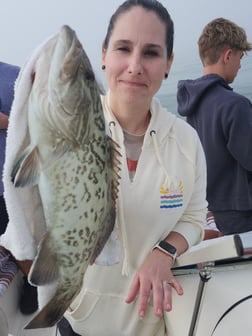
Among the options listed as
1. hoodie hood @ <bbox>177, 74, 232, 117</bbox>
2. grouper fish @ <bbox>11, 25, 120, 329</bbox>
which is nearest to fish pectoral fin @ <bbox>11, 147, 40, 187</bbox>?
grouper fish @ <bbox>11, 25, 120, 329</bbox>

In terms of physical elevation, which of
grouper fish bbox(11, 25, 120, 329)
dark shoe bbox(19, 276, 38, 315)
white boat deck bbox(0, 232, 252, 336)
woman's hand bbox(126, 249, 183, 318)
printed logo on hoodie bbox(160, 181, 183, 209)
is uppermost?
grouper fish bbox(11, 25, 120, 329)

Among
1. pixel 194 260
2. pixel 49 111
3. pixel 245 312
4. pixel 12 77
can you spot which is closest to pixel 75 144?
pixel 49 111

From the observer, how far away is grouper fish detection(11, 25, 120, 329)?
39.7 inches

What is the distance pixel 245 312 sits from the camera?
5.09 ft

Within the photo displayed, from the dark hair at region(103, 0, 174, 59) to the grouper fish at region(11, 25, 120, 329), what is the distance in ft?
1.39

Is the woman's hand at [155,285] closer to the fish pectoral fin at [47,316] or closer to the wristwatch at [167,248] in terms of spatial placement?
the wristwatch at [167,248]

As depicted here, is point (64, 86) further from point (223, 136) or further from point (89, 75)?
point (223, 136)

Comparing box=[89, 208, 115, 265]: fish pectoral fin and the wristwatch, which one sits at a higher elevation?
box=[89, 208, 115, 265]: fish pectoral fin

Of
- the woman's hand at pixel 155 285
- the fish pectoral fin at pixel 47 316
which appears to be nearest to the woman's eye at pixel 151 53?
the woman's hand at pixel 155 285

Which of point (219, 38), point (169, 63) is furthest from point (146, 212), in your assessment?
point (219, 38)

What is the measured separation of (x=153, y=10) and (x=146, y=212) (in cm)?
67

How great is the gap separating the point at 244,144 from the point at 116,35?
5.03ft

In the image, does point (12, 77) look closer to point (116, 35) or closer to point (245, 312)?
point (116, 35)

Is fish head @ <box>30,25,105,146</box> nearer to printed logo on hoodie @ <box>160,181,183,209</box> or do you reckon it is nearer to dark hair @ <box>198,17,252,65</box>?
printed logo on hoodie @ <box>160,181,183,209</box>
